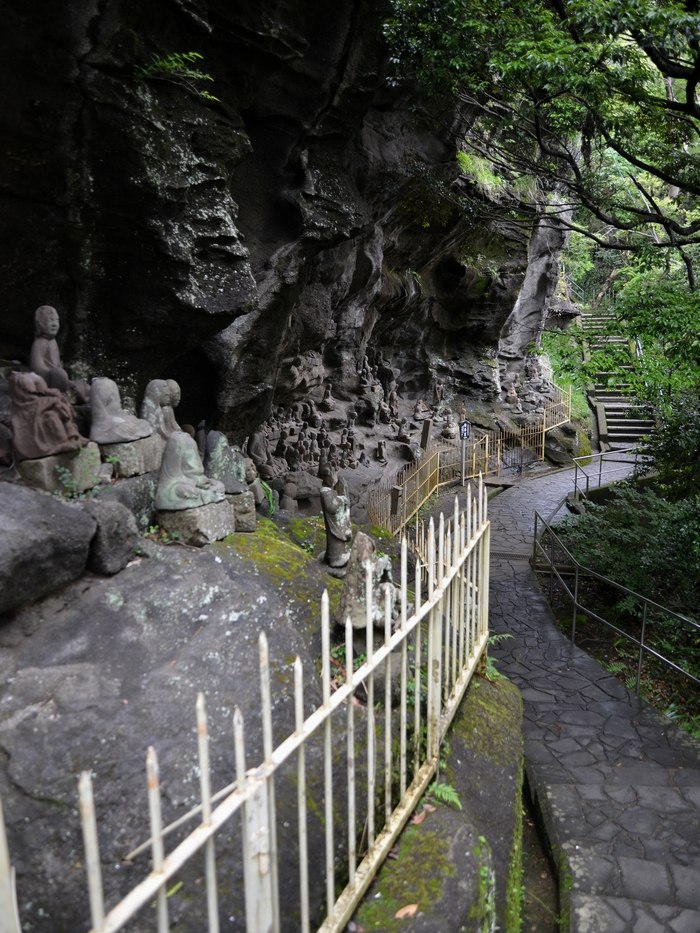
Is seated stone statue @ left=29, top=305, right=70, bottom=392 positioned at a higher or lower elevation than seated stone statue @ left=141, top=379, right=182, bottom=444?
higher

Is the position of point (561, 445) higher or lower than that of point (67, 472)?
lower

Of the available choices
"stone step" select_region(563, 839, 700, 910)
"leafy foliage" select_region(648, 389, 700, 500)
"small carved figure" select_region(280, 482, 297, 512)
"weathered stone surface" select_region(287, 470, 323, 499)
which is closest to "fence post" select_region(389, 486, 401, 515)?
"weathered stone surface" select_region(287, 470, 323, 499)

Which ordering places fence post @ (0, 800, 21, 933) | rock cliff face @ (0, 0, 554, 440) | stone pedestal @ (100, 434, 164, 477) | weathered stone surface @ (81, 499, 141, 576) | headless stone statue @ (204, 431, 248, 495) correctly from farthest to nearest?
headless stone statue @ (204, 431, 248, 495) < rock cliff face @ (0, 0, 554, 440) < stone pedestal @ (100, 434, 164, 477) < weathered stone surface @ (81, 499, 141, 576) < fence post @ (0, 800, 21, 933)

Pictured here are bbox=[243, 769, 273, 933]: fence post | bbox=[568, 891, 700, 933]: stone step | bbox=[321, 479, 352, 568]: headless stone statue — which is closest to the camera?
bbox=[243, 769, 273, 933]: fence post

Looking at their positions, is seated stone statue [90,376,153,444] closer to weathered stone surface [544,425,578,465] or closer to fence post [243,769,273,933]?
fence post [243,769,273,933]

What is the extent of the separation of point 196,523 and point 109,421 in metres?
1.56

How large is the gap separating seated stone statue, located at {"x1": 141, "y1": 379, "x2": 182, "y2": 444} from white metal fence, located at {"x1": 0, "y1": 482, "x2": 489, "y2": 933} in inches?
146

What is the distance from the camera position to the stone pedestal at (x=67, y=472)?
551 centimetres

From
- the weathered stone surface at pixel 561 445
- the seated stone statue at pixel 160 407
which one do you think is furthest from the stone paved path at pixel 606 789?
the weathered stone surface at pixel 561 445

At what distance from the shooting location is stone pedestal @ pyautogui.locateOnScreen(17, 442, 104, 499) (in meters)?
5.51

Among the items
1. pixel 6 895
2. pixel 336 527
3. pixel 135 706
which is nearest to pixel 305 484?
pixel 336 527

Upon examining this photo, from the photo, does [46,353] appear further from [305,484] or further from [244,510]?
[305,484]

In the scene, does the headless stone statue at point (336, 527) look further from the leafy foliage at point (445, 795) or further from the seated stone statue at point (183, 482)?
the leafy foliage at point (445, 795)

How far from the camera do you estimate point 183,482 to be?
5.95 m
